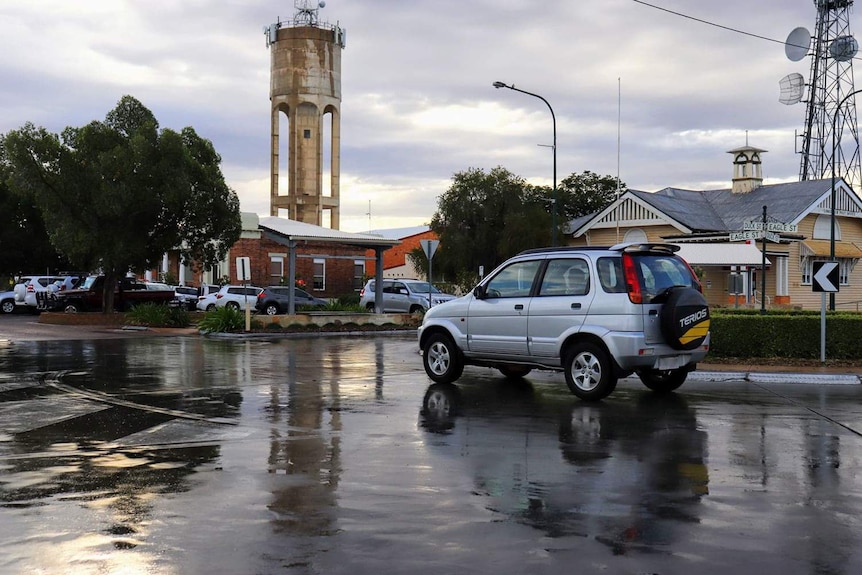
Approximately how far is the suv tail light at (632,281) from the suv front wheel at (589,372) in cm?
85

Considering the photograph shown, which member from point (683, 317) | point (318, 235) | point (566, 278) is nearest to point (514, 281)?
point (566, 278)

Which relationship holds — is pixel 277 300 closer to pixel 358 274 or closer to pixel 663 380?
pixel 358 274

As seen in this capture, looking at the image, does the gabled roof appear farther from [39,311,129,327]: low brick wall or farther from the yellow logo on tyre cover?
the yellow logo on tyre cover

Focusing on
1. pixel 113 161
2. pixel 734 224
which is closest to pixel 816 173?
pixel 734 224

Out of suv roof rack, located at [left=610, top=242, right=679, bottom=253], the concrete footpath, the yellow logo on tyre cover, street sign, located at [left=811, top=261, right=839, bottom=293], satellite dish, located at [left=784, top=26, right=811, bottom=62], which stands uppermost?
satellite dish, located at [left=784, top=26, right=811, bottom=62]

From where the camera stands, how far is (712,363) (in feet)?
56.9

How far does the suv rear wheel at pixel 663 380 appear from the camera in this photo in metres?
13.1

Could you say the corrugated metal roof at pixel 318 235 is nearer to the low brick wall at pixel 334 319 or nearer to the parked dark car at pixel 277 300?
the low brick wall at pixel 334 319

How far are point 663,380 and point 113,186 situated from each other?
24679 mm

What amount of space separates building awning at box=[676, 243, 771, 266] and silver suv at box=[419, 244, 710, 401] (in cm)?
2790

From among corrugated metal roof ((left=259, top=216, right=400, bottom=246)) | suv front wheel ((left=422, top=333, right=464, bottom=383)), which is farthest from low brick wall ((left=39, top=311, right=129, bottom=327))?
suv front wheel ((left=422, top=333, right=464, bottom=383))

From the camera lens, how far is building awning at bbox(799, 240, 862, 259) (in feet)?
148

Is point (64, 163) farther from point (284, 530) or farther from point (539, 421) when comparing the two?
point (284, 530)

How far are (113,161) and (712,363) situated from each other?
2372 centimetres
